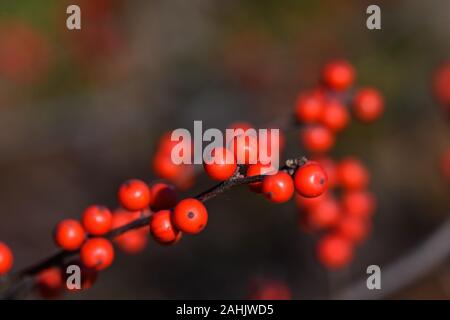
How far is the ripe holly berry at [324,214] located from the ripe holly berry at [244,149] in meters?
1.64

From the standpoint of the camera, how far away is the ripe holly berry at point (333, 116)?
3.34m

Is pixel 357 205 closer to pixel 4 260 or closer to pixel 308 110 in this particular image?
pixel 308 110

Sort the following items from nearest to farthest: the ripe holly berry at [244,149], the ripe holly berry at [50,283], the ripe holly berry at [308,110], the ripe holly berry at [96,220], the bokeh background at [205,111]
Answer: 1. the ripe holly berry at [244,149]
2. the ripe holly berry at [96,220]
3. the ripe holly berry at [50,283]
4. the ripe holly berry at [308,110]
5. the bokeh background at [205,111]

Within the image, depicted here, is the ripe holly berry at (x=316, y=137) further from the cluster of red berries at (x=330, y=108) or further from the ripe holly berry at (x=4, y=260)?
the ripe holly berry at (x=4, y=260)

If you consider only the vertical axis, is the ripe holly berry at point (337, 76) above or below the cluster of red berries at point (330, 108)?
above

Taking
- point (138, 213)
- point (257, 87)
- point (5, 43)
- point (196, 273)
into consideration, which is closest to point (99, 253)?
point (138, 213)

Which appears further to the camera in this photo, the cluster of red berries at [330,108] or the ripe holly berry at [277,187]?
the cluster of red berries at [330,108]

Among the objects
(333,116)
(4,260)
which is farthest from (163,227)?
(333,116)

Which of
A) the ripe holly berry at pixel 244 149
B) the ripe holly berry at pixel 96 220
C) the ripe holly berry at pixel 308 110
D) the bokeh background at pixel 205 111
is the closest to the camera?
the ripe holly berry at pixel 244 149

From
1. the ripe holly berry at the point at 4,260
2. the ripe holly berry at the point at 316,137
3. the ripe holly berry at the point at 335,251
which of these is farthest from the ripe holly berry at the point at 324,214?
the ripe holly berry at the point at 4,260

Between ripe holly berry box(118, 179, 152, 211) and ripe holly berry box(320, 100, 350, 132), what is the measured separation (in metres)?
1.30

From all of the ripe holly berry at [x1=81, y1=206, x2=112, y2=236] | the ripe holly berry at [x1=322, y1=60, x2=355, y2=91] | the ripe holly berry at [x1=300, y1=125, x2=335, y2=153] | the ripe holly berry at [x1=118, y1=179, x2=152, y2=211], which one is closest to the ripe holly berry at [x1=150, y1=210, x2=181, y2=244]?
the ripe holly berry at [x1=118, y1=179, x2=152, y2=211]

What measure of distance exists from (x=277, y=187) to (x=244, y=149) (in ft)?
0.68

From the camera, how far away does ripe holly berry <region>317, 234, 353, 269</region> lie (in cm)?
390
